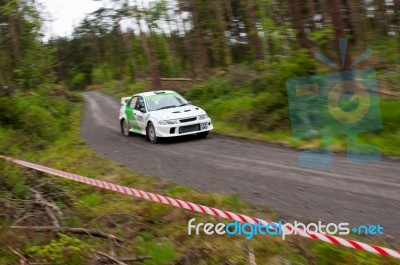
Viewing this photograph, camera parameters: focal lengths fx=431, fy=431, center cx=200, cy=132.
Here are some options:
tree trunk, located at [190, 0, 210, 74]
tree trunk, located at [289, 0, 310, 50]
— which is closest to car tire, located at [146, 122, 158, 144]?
tree trunk, located at [289, 0, 310, 50]

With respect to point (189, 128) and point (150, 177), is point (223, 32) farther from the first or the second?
point (150, 177)

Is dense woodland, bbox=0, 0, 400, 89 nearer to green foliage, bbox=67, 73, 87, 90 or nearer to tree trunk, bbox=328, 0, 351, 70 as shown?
tree trunk, bbox=328, 0, 351, 70

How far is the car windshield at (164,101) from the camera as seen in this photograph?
1399 cm

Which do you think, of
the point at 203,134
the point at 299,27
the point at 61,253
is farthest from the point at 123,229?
the point at 299,27

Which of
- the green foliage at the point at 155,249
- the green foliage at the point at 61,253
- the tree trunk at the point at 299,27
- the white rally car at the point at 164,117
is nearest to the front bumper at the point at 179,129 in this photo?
the white rally car at the point at 164,117

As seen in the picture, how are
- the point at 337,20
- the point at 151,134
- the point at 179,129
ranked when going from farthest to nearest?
the point at 151,134 → the point at 179,129 → the point at 337,20

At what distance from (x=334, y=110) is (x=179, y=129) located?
446 centimetres

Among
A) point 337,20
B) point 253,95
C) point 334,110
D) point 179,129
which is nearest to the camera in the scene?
point 334,110

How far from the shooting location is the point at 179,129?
12.9m

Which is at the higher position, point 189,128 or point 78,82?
point 78,82

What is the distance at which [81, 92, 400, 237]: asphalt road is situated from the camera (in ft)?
18.9

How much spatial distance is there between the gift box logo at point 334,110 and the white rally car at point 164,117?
2816 mm

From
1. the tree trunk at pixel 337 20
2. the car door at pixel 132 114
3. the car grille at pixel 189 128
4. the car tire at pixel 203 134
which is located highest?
the tree trunk at pixel 337 20

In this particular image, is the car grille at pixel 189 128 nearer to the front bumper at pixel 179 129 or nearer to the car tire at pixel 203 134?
the front bumper at pixel 179 129
